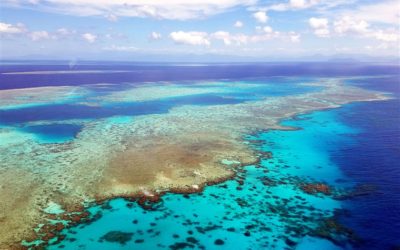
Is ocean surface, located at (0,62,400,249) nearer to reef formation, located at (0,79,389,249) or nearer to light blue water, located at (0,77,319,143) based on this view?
reef formation, located at (0,79,389,249)

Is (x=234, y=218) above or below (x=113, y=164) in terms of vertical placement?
below

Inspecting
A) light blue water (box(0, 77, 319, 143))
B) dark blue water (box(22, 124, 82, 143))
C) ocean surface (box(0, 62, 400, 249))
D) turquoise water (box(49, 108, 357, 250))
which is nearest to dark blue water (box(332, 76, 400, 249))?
ocean surface (box(0, 62, 400, 249))

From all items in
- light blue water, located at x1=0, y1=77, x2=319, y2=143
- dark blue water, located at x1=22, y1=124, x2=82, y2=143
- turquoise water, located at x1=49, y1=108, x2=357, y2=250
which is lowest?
turquoise water, located at x1=49, y1=108, x2=357, y2=250

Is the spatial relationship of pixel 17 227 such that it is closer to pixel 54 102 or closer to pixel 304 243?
pixel 304 243

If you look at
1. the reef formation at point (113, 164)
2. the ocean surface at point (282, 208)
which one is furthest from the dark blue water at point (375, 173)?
the reef formation at point (113, 164)

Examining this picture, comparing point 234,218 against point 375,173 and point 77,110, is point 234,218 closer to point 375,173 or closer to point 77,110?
point 375,173

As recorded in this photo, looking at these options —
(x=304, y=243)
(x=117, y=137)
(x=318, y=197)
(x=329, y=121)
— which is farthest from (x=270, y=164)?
(x=329, y=121)

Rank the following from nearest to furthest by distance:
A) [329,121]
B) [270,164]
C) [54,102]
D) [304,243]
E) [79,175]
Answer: [304,243] → [79,175] → [270,164] → [329,121] → [54,102]

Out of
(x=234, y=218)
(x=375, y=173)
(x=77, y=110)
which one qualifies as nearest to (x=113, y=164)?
(x=234, y=218)
